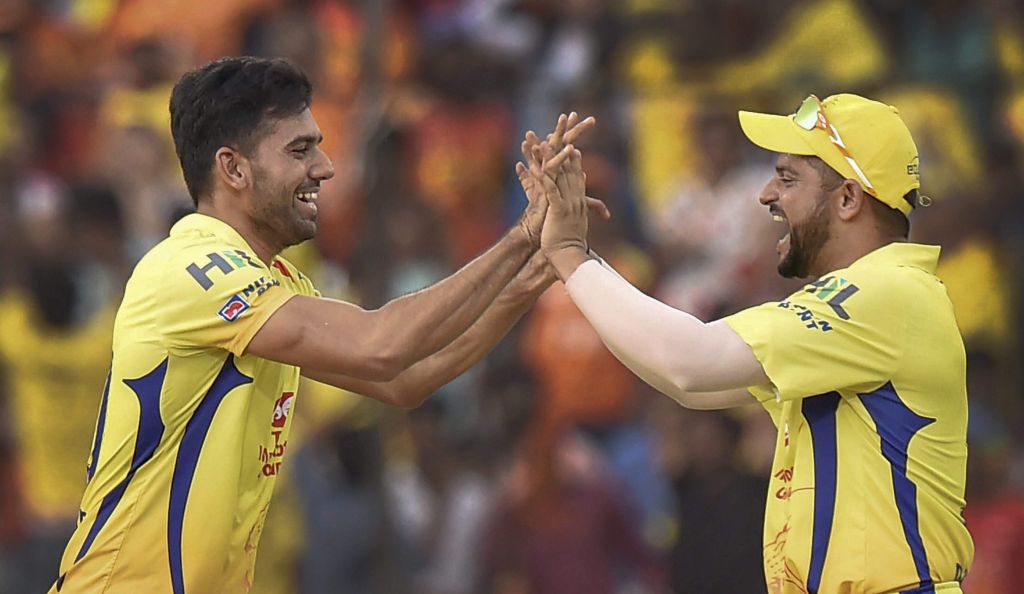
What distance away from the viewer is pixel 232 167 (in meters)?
5.59

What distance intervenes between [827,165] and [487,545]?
16.8ft

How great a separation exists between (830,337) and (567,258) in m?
0.83

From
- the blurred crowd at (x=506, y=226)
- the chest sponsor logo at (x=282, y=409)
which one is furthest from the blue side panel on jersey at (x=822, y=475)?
the blurred crowd at (x=506, y=226)

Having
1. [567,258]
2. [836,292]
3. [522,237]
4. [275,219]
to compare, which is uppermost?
[275,219]

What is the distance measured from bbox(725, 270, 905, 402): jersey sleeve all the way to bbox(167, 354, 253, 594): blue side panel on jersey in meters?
1.48

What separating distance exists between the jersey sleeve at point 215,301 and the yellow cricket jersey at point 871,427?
1.34 m

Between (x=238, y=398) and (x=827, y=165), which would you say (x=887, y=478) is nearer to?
(x=827, y=165)

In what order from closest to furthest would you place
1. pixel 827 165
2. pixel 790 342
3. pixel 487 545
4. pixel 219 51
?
pixel 790 342 < pixel 827 165 < pixel 487 545 < pixel 219 51

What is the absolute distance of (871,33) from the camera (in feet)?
34.4

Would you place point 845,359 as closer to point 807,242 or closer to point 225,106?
point 807,242

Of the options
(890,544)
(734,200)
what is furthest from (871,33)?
(890,544)

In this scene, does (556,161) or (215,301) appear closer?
(215,301)

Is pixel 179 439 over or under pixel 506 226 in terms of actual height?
under

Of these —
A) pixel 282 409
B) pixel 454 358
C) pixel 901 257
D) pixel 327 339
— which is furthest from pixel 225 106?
pixel 901 257
